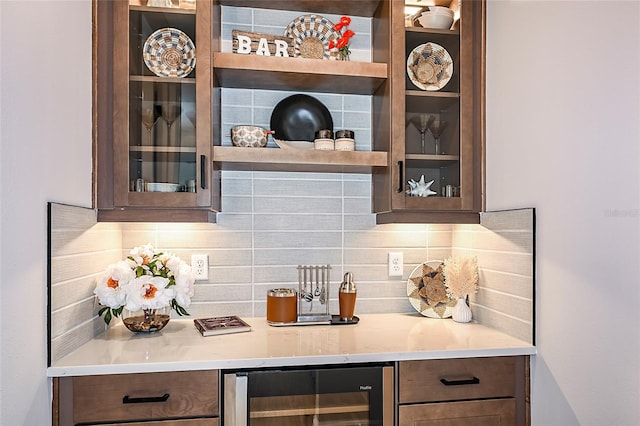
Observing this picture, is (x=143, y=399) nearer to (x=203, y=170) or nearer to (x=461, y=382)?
(x=203, y=170)

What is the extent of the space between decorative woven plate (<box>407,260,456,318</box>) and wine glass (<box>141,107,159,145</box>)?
1.31m

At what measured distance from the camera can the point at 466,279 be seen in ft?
6.28

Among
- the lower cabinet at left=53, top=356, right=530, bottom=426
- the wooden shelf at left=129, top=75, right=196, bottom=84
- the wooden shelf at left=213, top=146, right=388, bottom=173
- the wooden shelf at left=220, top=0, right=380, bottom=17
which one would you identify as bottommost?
the lower cabinet at left=53, top=356, right=530, bottom=426

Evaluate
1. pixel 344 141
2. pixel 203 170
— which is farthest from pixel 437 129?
pixel 203 170

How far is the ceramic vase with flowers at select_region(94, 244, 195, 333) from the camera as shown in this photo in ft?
5.43

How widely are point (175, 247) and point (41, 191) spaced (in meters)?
0.77

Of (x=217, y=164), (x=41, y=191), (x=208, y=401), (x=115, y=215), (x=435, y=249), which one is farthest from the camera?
(x=435, y=249)

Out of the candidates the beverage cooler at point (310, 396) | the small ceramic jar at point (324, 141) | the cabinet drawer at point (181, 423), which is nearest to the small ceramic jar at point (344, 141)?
the small ceramic jar at point (324, 141)

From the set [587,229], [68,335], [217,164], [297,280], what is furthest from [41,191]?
[587,229]

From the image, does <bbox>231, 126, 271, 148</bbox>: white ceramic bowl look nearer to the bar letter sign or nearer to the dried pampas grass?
the bar letter sign

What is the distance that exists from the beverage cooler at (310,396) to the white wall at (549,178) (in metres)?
0.54

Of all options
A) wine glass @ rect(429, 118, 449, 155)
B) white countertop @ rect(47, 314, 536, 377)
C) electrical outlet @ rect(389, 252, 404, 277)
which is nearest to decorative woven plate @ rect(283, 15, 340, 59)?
wine glass @ rect(429, 118, 449, 155)

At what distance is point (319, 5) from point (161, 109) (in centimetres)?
84

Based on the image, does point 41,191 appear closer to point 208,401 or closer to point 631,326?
point 208,401
